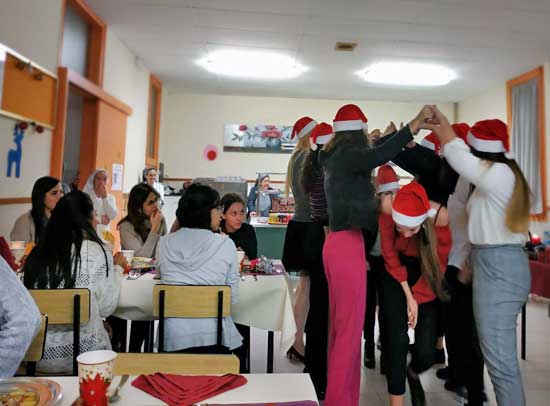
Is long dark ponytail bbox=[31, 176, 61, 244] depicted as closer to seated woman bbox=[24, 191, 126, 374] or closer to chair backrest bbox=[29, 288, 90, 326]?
seated woman bbox=[24, 191, 126, 374]

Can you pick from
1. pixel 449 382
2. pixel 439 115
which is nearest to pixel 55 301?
pixel 439 115

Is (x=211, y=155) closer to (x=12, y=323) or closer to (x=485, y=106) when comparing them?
(x=485, y=106)

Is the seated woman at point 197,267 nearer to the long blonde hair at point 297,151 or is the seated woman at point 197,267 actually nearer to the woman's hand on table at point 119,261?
the woman's hand on table at point 119,261

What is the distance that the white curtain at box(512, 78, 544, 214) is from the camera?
568cm

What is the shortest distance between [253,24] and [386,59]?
206 centimetres

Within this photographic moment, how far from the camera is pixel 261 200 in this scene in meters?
6.35

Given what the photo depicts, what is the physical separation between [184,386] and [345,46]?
4.93 metres

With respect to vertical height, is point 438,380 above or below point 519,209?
below

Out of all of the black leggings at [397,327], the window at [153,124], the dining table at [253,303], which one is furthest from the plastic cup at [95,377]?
the window at [153,124]

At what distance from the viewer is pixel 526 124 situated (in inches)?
Result: 231

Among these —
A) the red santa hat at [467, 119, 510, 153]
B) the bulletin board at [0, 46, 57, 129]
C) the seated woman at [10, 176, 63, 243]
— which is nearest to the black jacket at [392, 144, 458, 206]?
the red santa hat at [467, 119, 510, 153]

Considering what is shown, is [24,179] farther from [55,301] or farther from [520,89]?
[520,89]

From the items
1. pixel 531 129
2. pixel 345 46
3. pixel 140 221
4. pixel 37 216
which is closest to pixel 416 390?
pixel 140 221

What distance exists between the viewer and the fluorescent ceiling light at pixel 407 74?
5.82 meters
